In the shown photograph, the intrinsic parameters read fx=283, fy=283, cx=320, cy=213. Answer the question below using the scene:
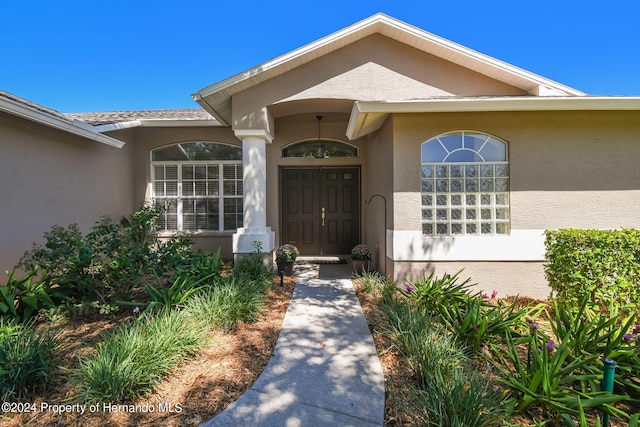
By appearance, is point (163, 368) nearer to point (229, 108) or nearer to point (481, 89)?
point (229, 108)

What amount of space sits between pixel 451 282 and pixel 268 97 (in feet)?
16.6

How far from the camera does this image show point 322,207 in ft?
26.5

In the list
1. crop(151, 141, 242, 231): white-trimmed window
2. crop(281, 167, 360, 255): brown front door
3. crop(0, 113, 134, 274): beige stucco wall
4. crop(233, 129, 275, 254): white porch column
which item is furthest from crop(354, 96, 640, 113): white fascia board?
crop(0, 113, 134, 274): beige stucco wall

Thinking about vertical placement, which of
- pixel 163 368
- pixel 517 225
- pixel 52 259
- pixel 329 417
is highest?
pixel 517 225

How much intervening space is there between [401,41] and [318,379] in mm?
6247

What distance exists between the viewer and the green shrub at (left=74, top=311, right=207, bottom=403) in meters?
2.39

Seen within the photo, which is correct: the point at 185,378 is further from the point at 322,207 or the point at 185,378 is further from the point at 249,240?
the point at 322,207

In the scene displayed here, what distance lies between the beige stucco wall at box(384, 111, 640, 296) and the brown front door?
9.37ft

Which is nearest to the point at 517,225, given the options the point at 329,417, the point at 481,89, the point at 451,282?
the point at 451,282

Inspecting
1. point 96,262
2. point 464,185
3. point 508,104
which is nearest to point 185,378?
point 96,262

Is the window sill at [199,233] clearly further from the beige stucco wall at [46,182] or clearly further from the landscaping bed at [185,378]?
the landscaping bed at [185,378]

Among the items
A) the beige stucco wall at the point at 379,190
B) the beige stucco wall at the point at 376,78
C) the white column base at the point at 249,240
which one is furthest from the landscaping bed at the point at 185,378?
the beige stucco wall at the point at 376,78

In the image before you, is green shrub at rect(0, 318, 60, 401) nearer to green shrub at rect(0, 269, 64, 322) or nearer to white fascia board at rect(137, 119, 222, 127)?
green shrub at rect(0, 269, 64, 322)

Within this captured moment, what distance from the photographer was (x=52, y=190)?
5887 millimetres
